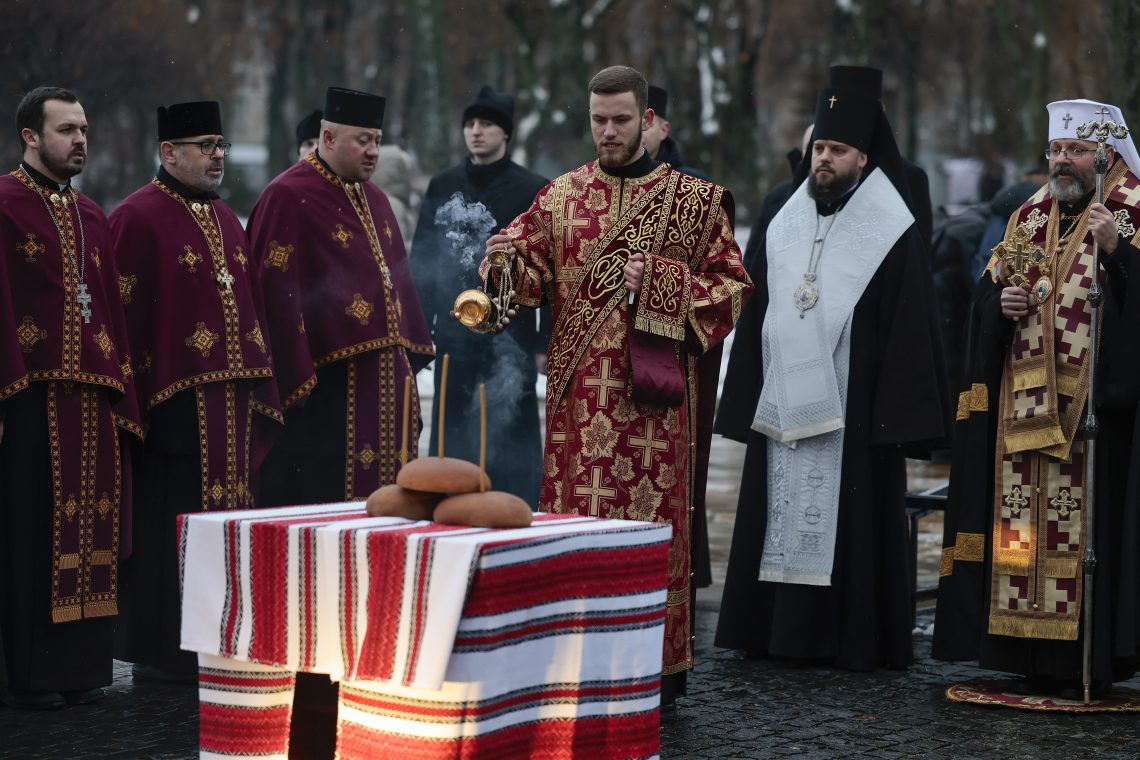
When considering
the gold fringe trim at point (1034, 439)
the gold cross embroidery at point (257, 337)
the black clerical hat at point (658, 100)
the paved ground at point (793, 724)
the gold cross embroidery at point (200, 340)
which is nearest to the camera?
the paved ground at point (793, 724)

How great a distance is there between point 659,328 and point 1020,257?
4.83ft

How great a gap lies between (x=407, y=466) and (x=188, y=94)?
33.5m

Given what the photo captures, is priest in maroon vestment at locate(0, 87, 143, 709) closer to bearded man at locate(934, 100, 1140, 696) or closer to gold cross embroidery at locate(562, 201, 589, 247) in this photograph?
gold cross embroidery at locate(562, 201, 589, 247)

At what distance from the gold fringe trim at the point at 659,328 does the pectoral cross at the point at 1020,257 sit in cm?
135

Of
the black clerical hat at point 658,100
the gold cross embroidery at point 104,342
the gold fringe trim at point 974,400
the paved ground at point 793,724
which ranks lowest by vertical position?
the paved ground at point 793,724

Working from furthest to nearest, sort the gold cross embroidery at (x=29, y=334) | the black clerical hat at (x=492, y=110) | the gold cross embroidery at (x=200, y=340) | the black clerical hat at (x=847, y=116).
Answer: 1. the black clerical hat at (x=492, y=110)
2. the black clerical hat at (x=847, y=116)
3. the gold cross embroidery at (x=200, y=340)
4. the gold cross embroidery at (x=29, y=334)

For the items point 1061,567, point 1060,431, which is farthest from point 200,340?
point 1061,567

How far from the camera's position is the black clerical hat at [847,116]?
7473 mm

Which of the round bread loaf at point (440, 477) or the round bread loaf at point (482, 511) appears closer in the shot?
the round bread loaf at point (482, 511)

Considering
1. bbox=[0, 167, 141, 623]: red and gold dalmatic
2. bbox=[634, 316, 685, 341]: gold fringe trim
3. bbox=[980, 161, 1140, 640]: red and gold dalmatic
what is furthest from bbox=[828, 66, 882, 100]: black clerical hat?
bbox=[0, 167, 141, 623]: red and gold dalmatic

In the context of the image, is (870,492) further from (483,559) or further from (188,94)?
(188,94)

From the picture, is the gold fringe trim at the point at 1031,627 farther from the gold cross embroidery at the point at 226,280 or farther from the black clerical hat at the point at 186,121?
the black clerical hat at the point at 186,121

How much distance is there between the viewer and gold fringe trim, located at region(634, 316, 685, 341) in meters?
6.20

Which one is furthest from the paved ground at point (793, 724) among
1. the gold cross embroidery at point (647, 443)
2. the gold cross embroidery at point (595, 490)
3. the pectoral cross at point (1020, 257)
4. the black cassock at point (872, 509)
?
the pectoral cross at point (1020, 257)
